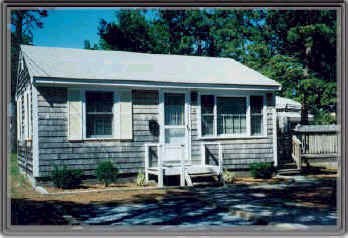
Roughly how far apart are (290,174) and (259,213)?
4.79m

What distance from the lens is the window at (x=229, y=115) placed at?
11609mm

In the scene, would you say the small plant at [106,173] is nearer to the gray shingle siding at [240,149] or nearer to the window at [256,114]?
the gray shingle siding at [240,149]

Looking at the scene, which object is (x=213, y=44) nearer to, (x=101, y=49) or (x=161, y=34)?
(x=161, y=34)

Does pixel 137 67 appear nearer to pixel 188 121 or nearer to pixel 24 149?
pixel 188 121

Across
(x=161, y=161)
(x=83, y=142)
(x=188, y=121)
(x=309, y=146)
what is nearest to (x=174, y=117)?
(x=188, y=121)

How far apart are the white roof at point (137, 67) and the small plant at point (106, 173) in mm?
2041

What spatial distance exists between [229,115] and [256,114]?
0.83 m

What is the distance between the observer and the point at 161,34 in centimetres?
1138

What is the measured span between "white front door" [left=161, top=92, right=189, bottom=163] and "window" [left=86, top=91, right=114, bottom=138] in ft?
4.51

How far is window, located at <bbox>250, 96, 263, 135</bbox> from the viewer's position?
12039 mm

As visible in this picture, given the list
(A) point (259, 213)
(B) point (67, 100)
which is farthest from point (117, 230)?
(B) point (67, 100)

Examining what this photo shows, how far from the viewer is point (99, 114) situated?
1045cm

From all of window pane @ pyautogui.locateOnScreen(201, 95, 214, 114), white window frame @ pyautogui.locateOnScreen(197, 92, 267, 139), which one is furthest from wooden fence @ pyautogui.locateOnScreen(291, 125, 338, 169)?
window pane @ pyautogui.locateOnScreen(201, 95, 214, 114)

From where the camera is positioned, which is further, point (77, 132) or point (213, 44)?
point (213, 44)
